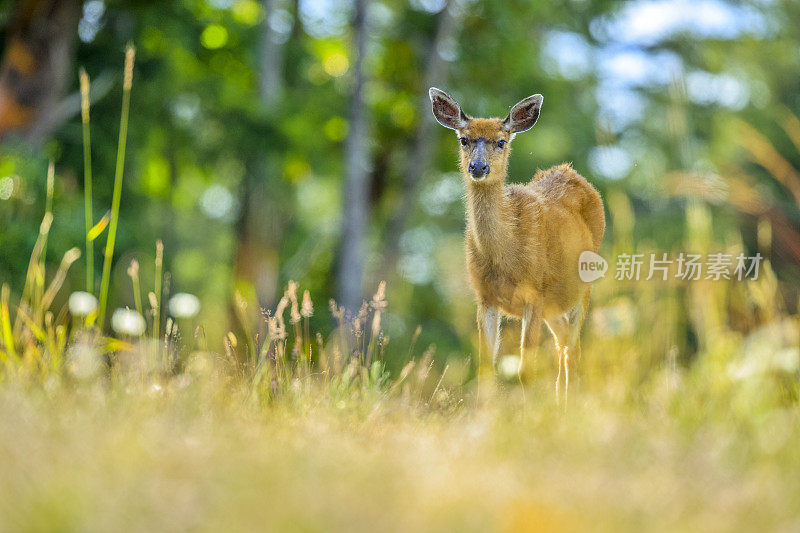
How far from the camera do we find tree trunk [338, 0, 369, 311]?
13.1 m

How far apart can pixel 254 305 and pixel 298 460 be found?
33.3ft

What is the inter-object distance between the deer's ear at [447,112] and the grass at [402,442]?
96 centimetres

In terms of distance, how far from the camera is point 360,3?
13430mm

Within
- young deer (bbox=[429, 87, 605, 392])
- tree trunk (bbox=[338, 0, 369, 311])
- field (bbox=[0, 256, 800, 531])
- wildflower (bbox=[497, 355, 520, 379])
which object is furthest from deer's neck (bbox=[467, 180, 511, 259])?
tree trunk (bbox=[338, 0, 369, 311])

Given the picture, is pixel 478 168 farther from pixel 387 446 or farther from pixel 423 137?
pixel 423 137

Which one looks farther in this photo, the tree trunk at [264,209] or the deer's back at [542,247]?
the tree trunk at [264,209]

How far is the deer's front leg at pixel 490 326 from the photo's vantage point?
5242 millimetres

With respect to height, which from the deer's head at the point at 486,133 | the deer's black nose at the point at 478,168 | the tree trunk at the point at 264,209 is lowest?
the tree trunk at the point at 264,209

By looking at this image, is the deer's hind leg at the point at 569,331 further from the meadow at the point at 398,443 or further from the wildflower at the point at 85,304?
the wildflower at the point at 85,304

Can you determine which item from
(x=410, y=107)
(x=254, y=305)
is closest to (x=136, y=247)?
(x=254, y=305)

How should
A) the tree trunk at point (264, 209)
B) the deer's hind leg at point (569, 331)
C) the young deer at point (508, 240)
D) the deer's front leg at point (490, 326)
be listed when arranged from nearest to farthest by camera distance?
1. the young deer at point (508, 240)
2. the deer's front leg at point (490, 326)
3. the deer's hind leg at point (569, 331)
4. the tree trunk at point (264, 209)

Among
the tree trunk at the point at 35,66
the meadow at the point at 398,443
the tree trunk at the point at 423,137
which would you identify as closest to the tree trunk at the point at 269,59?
the tree trunk at the point at 423,137

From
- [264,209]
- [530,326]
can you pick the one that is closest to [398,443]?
[530,326]

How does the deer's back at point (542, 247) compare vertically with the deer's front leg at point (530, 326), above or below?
above
